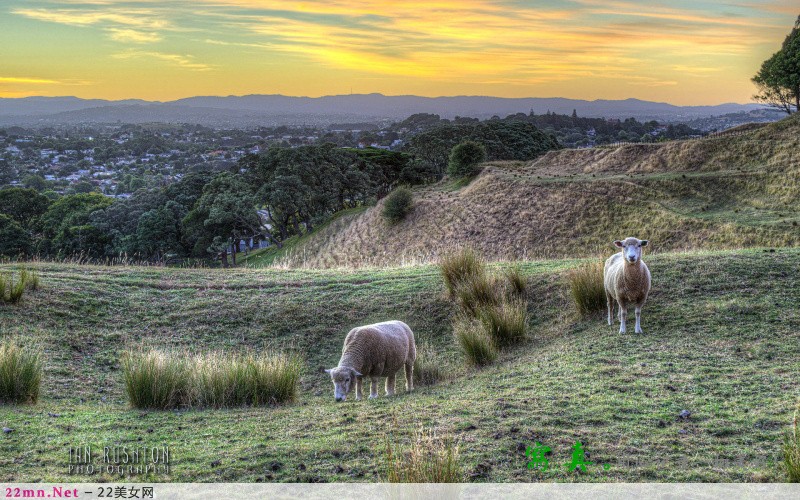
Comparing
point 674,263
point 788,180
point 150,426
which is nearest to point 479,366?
point 150,426

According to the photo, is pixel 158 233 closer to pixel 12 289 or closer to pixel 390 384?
pixel 12 289

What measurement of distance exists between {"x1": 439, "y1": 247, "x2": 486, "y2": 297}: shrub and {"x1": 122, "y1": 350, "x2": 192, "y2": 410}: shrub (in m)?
6.98

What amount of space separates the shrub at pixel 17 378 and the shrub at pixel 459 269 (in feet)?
27.0

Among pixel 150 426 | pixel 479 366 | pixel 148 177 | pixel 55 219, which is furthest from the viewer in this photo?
pixel 148 177

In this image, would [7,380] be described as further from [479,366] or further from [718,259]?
[718,259]

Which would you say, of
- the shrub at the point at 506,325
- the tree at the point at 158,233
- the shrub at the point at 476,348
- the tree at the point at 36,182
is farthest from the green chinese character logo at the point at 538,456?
the tree at the point at 36,182

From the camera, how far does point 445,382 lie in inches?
383

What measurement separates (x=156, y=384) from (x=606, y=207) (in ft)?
127

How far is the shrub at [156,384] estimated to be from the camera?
27.2 feet

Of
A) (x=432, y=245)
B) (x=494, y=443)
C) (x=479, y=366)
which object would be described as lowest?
(x=432, y=245)

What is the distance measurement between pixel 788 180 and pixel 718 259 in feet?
100.0

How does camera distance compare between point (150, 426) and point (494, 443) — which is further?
point (150, 426)

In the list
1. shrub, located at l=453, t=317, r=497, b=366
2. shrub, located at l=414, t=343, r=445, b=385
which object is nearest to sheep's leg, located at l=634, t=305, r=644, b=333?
shrub, located at l=453, t=317, r=497, b=366

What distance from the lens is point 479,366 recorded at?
33.8ft
